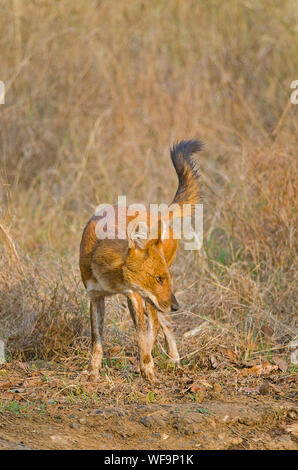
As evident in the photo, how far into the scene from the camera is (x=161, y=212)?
572 centimetres

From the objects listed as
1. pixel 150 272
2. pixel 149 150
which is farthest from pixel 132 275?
pixel 149 150

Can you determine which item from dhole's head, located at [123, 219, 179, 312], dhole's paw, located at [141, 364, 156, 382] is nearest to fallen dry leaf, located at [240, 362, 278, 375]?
dhole's paw, located at [141, 364, 156, 382]

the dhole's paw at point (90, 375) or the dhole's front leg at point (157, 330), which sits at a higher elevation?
the dhole's front leg at point (157, 330)

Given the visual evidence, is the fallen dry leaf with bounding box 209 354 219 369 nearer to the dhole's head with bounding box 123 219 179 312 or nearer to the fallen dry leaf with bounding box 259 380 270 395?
the fallen dry leaf with bounding box 259 380 270 395

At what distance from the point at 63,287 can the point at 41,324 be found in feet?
1.35

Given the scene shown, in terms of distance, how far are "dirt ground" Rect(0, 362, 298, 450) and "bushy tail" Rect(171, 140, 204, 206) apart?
1343 millimetres

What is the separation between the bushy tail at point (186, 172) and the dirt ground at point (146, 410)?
1.34 metres

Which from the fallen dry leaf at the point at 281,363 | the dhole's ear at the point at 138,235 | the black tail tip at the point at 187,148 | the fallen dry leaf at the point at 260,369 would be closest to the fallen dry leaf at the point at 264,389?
the fallen dry leaf at the point at 260,369

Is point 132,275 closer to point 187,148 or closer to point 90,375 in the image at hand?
point 90,375

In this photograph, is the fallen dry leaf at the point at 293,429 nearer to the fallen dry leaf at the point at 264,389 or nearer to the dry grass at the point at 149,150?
the fallen dry leaf at the point at 264,389

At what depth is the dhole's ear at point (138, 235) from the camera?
4891 millimetres

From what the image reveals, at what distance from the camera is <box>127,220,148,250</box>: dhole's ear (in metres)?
4.89

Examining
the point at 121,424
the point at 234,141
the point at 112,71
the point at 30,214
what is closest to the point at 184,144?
the point at 121,424

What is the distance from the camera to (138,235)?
4891mm
